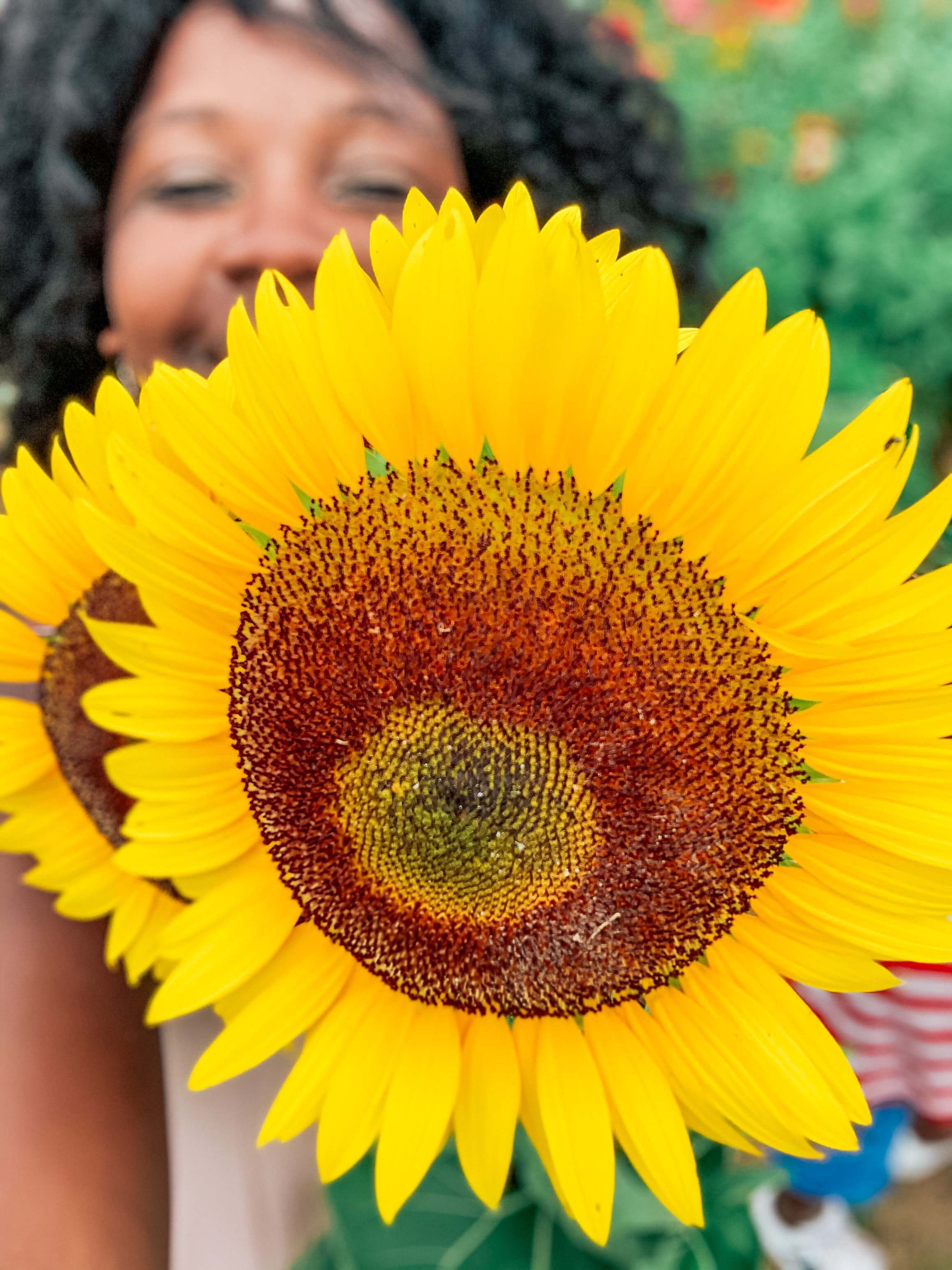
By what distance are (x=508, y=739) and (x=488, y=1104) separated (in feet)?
0.59

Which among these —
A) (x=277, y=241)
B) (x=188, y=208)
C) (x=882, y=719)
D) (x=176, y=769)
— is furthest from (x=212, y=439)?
(x=188, y=208)

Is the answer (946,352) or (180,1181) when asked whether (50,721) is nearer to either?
(180,1181)

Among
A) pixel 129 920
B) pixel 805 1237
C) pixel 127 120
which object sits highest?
pixel 127 120

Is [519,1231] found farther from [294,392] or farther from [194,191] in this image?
[194,191]

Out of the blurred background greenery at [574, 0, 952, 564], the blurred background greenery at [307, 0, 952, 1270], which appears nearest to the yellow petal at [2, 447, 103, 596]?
the blurred background greenery at [307, 0, 952, 1270]

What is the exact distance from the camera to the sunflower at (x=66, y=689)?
39cm

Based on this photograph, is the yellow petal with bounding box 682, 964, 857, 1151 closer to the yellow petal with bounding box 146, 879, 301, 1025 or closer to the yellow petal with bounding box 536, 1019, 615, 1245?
the yellow petal with bounding box 536, 1019, 615, 1245

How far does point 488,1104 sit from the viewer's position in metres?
0.41

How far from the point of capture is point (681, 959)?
371 millimetres

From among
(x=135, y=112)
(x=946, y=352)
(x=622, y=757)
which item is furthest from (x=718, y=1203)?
(x=946, y=352)

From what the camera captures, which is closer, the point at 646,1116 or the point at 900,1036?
the point at 646,1116

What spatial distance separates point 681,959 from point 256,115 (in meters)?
0.72

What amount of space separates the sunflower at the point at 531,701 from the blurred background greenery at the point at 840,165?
118 centimetres

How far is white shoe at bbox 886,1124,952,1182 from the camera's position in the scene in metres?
0.79
